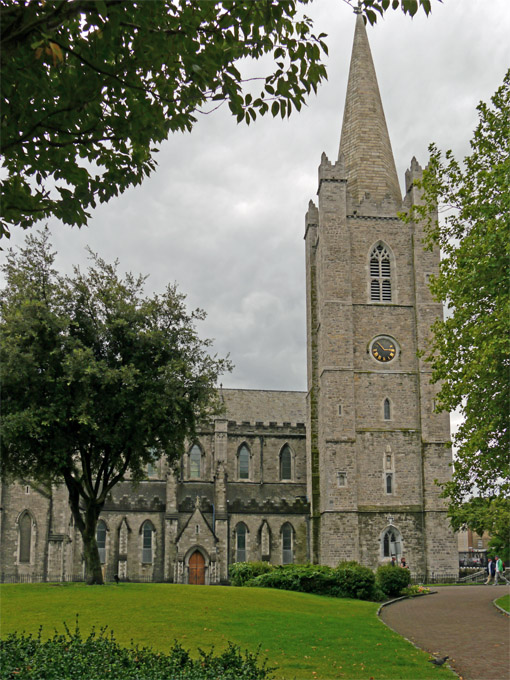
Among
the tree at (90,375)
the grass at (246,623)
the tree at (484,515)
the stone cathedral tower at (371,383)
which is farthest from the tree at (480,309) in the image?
the stone cathedral tower at (371,383)

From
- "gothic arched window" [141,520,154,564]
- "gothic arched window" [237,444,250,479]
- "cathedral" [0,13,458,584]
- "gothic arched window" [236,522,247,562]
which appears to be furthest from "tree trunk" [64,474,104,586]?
"gothic arched window" [237,444,250,479]

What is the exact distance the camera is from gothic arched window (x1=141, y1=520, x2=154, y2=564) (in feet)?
156

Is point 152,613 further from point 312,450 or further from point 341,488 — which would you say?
point 312,450

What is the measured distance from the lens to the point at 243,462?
54.0m

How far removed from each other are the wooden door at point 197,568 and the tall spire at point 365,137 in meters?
26.4

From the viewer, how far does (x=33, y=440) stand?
27.4m

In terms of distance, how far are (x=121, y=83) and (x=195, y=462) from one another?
4660 centimetres

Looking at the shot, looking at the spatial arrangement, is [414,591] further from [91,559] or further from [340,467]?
[91,559]

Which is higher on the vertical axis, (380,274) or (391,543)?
(380,274)

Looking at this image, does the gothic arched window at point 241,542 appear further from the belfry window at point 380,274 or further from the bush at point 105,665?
the bush at point 105,665

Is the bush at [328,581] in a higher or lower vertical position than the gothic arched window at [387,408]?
lower

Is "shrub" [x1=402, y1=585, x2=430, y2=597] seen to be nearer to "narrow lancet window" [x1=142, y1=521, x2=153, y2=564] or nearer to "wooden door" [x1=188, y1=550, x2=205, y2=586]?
"wooden door" [x1=188, y1=550, x2=205, y2=586]

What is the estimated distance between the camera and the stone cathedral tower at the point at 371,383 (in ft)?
142

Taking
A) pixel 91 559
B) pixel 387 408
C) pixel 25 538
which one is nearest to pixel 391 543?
pixel 387 408
